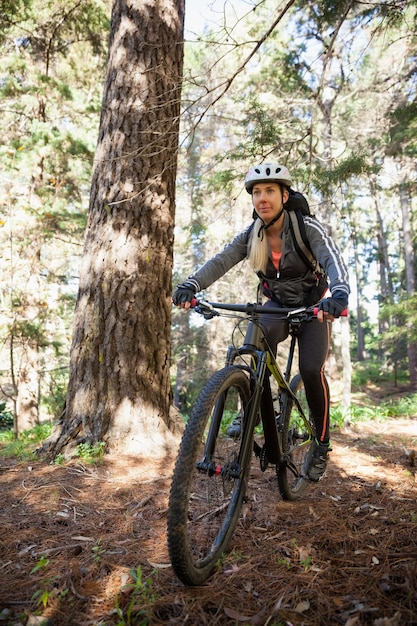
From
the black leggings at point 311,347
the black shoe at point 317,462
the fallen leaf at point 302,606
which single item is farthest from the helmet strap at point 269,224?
the fallen leaf at point 302,606

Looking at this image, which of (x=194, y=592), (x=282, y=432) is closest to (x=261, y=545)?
(x=194, y=592)

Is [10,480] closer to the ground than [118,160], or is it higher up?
closer to the ground

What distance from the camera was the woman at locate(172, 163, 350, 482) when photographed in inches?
123

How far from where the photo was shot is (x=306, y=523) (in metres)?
2.85

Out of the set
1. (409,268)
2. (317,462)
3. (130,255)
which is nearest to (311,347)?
(317,462)

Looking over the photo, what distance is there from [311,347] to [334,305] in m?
0.87

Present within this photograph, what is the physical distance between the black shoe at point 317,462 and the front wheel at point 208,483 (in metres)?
1.21

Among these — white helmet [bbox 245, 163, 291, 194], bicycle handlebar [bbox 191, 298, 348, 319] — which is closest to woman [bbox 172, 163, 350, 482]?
white helmet [bbox 245, 163, 291, 194]

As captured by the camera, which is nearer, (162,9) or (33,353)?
(162,9)

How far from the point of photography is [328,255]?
304 cm

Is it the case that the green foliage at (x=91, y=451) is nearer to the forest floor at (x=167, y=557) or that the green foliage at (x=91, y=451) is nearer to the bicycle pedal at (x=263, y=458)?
the forest floor at (x=167, y=557)

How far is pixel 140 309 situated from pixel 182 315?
14.0 meters

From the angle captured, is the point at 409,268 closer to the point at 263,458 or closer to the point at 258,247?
the point at 258,247

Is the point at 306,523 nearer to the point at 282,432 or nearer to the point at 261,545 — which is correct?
the point at 261,545
